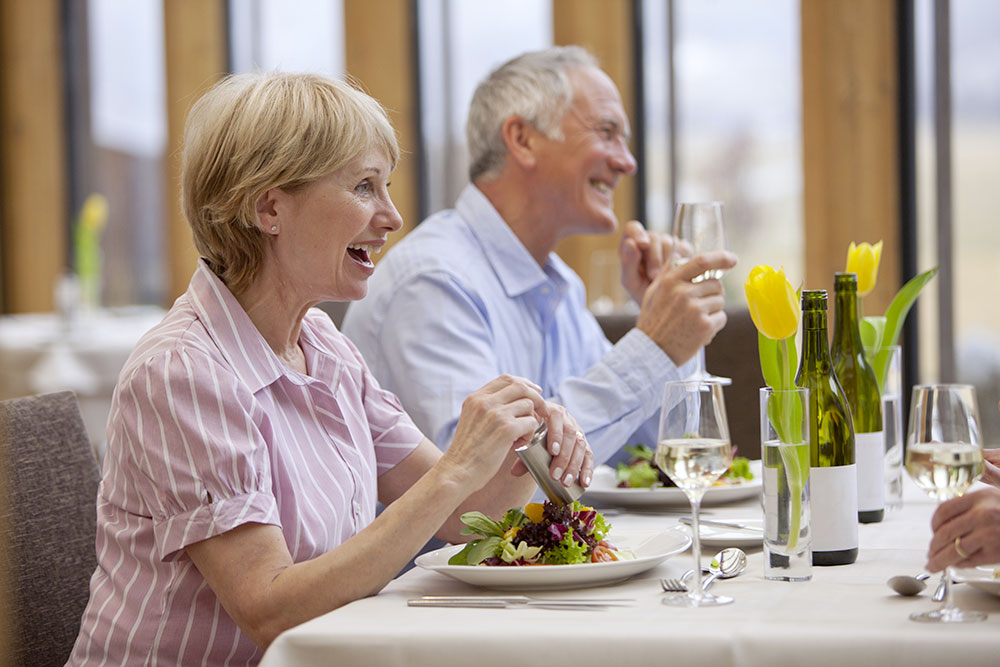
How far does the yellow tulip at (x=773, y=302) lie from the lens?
121 centimetres

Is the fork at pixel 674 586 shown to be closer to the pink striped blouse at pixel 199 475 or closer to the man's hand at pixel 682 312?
the pink striped blouse at pixel 199 475

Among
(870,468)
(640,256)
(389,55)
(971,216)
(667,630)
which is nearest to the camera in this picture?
(667,630)

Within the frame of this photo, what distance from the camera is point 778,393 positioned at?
3.97ft

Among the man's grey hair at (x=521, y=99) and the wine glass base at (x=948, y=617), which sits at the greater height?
the man's grey hair at (x=521, y=99)

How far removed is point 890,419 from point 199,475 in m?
1.07

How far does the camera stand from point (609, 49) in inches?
216

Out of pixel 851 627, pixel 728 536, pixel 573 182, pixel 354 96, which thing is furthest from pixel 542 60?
pixel 851 627

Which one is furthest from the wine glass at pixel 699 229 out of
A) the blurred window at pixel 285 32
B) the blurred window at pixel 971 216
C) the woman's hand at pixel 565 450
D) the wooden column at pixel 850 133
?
the blurred window at pixel 285 32

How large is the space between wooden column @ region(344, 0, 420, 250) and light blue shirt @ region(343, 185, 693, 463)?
349 centimetres

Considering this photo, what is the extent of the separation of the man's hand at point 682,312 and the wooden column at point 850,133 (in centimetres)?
300

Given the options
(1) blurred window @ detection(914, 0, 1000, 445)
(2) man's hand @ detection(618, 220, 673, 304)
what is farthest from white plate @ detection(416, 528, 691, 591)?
(1) blurred window @ detection(914, 0, 1000, 445)

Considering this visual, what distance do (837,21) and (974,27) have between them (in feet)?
2.13

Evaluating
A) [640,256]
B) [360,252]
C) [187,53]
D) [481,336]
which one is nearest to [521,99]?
[640,256]

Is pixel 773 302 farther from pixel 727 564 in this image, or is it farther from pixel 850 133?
pixel 850 133
